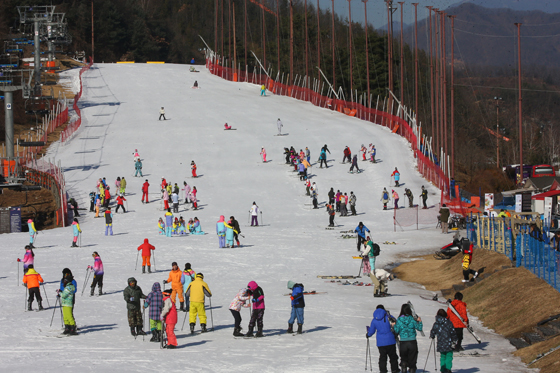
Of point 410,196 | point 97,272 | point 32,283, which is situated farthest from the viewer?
point 410,196

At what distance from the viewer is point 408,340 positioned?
11102 millimetres

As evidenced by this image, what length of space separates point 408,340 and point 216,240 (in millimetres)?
17319

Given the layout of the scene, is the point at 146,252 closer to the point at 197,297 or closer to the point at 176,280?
the point at 176,280

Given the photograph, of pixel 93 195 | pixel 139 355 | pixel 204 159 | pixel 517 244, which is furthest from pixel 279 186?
pixel 139 355

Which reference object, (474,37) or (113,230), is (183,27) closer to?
(474,37)

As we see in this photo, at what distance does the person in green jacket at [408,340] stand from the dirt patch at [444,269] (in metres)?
8.80

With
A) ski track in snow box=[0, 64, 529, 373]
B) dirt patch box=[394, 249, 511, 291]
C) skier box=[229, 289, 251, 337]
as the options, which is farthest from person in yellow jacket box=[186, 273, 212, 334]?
dirt patch box=[394, 249, 511, 291]

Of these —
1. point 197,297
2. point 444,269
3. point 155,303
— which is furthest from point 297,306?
point 444,269

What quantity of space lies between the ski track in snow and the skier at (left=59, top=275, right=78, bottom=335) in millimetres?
296

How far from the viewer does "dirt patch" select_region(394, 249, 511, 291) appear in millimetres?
19828

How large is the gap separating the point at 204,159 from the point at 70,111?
20103mm

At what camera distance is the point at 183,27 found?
14762 cm

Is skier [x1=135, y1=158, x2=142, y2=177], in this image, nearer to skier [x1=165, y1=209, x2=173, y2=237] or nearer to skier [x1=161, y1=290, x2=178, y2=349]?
skier [x1=165, y1=209, x2=173, y2=237]

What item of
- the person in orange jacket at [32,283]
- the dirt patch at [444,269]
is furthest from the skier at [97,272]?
the dirt patch at [444,269]
